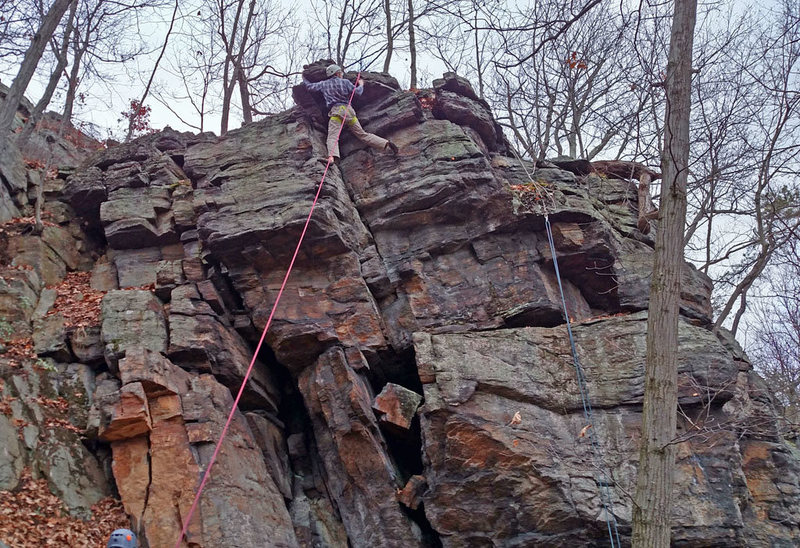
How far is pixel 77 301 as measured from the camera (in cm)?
925

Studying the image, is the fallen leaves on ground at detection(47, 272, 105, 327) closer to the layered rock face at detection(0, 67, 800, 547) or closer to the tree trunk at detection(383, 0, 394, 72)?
the layered rock face at detection(0, 67, 800, 547)

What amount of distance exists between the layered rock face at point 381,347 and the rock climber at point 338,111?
11.6 inches

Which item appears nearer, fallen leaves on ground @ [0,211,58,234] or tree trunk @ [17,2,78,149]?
fallen leaves on ground @ [0,211,58,234]

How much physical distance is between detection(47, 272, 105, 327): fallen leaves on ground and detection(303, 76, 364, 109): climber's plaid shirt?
4.99m

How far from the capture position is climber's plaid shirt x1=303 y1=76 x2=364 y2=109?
11195mm

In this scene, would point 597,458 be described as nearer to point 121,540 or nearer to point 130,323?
point 121,540

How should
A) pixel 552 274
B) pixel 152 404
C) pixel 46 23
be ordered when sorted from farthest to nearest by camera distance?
pixel 46 23
pixel 552 274
pixel 152 404

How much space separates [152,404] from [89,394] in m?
1.04

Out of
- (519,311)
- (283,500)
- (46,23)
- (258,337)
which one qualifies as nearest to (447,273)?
(519,311)

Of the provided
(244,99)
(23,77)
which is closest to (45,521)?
(23,77)

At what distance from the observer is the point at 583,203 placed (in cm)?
1023

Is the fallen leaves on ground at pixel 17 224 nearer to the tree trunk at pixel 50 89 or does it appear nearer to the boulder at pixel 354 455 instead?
the tree trunk at pixel 50 89

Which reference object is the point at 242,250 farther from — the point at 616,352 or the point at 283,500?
the point at 616,352

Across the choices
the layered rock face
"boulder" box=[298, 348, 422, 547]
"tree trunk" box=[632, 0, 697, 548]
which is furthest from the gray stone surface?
"tree trunk" box=[632, 0, 697, 548]
